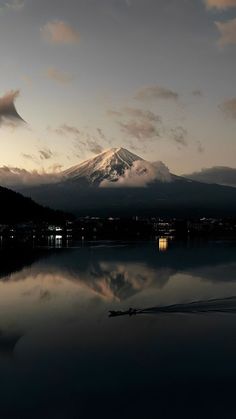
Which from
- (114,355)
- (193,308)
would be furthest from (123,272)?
(114,355)

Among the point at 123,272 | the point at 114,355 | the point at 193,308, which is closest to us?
→ the point at 114,355

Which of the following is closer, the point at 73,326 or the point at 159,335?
the point at 159,335

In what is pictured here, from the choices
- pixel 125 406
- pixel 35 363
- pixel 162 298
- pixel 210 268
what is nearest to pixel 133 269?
pixel 210 268

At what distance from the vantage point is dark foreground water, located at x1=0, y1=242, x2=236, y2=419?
8562 mm

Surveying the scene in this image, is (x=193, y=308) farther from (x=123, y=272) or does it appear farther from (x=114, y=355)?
(x=123, y=272)

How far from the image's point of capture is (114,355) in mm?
11570

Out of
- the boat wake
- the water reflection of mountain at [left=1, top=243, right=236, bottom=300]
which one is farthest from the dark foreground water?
the water reflection of mountain at [left=1, top=243, right=236, bottom=300]

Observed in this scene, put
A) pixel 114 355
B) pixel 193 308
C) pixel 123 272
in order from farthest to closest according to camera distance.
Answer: pixel 123 272 → pixel 193 308 → pixel 114 355

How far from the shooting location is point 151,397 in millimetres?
8945

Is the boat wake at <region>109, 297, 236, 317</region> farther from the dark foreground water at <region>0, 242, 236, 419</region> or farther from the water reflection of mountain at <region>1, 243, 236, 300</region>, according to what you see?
the water reflection of mountain at <region>1, 243, 236, 300</region>

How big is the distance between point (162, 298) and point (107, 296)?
2.75 meters

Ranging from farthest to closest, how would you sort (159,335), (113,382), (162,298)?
(162,298)
(159,335)
(113,382)

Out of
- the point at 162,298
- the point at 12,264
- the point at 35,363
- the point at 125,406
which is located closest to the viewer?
the point at 125,406

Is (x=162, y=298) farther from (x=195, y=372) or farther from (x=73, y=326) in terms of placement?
(x=195, y=372)
